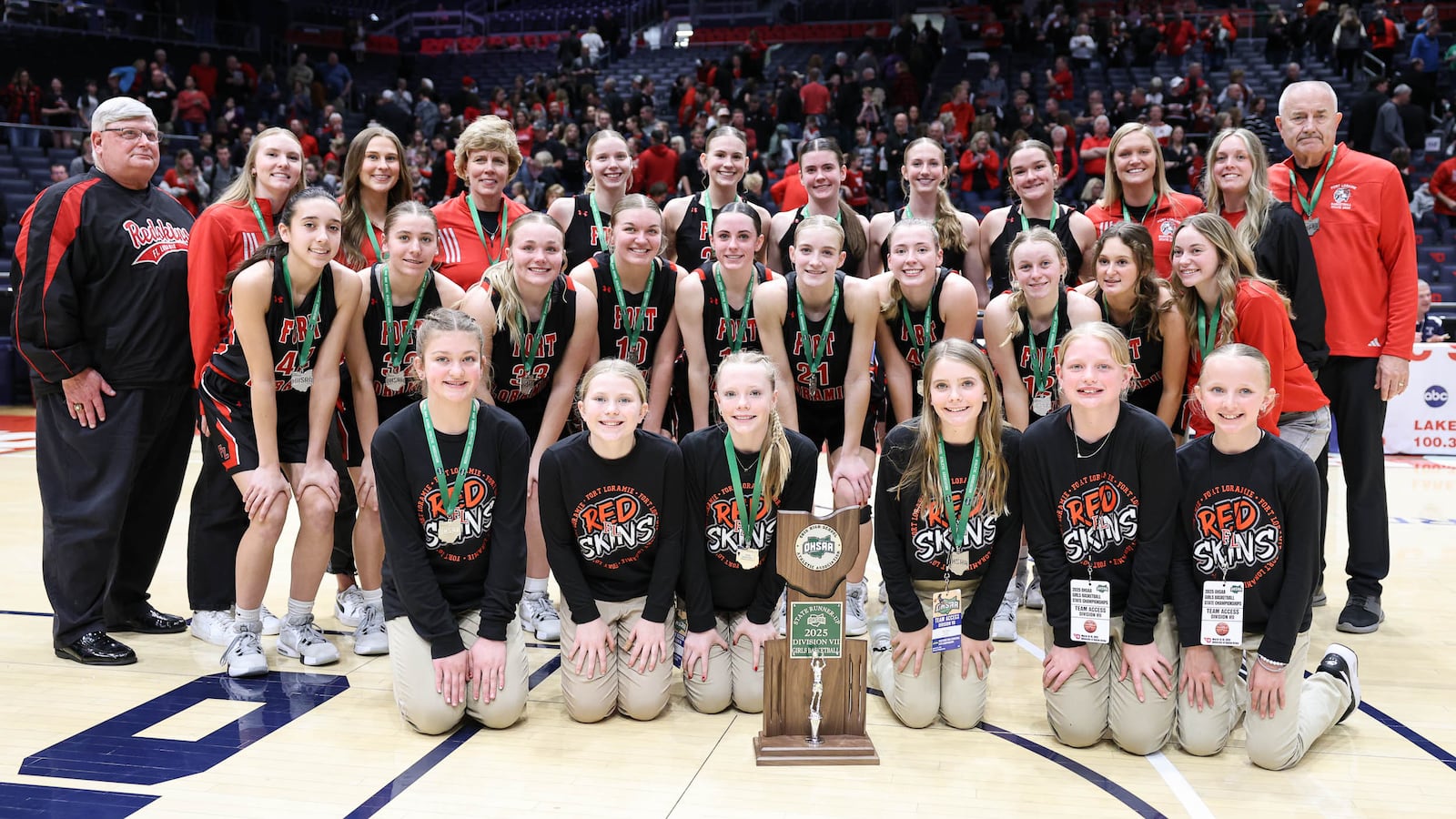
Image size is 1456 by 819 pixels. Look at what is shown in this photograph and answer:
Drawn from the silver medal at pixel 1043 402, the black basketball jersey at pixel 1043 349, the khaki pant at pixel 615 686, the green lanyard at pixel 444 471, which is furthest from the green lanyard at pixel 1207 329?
the green lanyard at pixel 444 471

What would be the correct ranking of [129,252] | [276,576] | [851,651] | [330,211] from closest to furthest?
[851,651]
[330,211]
[129,252]
[276,576]

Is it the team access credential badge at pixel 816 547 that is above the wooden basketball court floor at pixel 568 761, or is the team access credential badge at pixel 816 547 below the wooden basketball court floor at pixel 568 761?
above

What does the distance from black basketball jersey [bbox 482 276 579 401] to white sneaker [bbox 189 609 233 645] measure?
48.4 inches

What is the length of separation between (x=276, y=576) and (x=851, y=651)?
3.06m

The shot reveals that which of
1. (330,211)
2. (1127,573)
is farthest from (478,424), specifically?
(1127,573)

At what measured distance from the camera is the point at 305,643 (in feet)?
12.8

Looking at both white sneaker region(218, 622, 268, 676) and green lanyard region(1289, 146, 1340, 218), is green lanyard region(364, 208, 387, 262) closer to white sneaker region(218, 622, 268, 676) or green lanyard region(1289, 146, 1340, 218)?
white sneaker region(218, 622, 268, 676)

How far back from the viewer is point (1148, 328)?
4008mm

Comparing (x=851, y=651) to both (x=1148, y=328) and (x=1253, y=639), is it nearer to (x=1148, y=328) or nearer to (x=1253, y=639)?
(x=1253, y=639)

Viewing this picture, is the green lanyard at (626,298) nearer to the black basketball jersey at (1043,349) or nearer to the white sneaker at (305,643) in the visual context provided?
the black basketball jersey at (1043,349)

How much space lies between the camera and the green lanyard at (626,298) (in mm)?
4207

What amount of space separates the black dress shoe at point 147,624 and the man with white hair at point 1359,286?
433cm

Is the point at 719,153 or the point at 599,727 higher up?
the point at 719,153

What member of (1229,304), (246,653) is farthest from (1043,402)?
(246,653)
